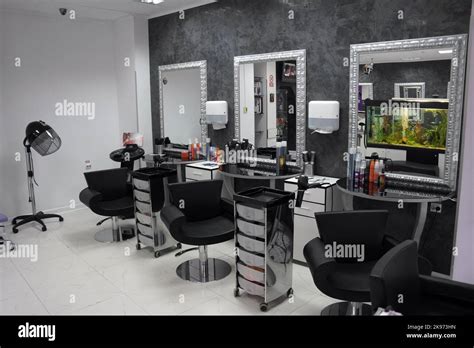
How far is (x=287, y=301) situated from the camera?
297cm

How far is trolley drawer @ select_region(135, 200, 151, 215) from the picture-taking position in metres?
3.84

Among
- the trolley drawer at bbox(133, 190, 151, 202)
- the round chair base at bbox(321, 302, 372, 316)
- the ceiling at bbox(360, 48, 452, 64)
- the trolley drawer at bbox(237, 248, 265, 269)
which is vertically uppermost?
the ceiling at bbox(360, 48, 452, 64)

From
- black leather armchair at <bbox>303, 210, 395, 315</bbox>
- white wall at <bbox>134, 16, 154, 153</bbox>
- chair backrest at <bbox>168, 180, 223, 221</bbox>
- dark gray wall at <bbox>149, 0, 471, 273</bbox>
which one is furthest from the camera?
white wall at <bbox>134, 16, 154, 153</bbox>

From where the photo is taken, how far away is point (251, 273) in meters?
2.88

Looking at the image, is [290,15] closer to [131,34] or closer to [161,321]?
[131,34]

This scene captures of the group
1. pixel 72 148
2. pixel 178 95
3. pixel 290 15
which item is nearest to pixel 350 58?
pixel 290 15

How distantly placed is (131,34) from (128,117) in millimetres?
1112

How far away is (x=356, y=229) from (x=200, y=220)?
139 centimetres

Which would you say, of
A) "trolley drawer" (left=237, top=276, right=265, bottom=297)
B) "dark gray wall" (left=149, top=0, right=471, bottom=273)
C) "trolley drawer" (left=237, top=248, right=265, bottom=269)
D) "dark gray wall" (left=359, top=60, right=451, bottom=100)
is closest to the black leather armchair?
"trolley drawer" (left=237, top=248, right=265, bottom=269)

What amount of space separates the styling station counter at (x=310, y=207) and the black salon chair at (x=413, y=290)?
1.44m

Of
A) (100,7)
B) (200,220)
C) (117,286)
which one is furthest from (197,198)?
(100,7)

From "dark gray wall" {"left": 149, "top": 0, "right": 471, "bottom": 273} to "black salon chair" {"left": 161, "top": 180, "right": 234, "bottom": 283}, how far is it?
1.10 metres

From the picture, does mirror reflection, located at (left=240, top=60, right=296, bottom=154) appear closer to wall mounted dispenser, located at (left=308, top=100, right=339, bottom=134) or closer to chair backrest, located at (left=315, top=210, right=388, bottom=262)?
wall mounted dispenser, located at (left=308, top=100, right=339, bottom=134)

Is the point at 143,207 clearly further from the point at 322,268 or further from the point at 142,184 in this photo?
the point at 322,268
